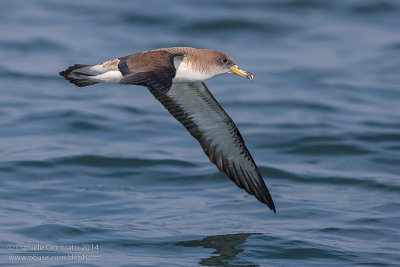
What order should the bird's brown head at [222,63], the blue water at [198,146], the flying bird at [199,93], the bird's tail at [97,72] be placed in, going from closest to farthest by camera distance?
1. the flying bird at [199,93]
2. the bird's tail at [97,72]
3. the bird's brown head at [222,63]
4. the blue water at [198,146]

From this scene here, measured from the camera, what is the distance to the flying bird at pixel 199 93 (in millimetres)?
9094

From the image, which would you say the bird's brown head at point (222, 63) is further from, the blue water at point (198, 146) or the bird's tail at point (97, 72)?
the blue water at point (198, 146)

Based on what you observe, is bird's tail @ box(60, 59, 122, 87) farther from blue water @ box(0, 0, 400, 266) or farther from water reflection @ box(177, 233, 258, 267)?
water reflection @ box(177, 233, 258, 267)

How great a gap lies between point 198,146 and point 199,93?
12.5 feet

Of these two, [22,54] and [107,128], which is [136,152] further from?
[22,54]

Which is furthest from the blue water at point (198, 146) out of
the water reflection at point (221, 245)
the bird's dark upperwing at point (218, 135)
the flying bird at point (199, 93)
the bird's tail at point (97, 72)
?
the bird's tail at point (97, 72)

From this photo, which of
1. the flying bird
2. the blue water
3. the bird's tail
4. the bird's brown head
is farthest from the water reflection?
the bird's tail

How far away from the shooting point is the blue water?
32.7ft

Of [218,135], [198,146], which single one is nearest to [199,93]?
[218,135]

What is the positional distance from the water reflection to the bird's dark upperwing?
0.86m

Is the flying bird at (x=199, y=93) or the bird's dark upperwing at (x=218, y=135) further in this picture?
the bird's dark upperwing at (x=218, y=135)

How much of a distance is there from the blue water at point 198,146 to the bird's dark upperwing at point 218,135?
0.52 metres

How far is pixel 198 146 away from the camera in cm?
1415

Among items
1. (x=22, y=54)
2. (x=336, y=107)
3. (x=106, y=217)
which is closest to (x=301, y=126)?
(x=336, y=107)
